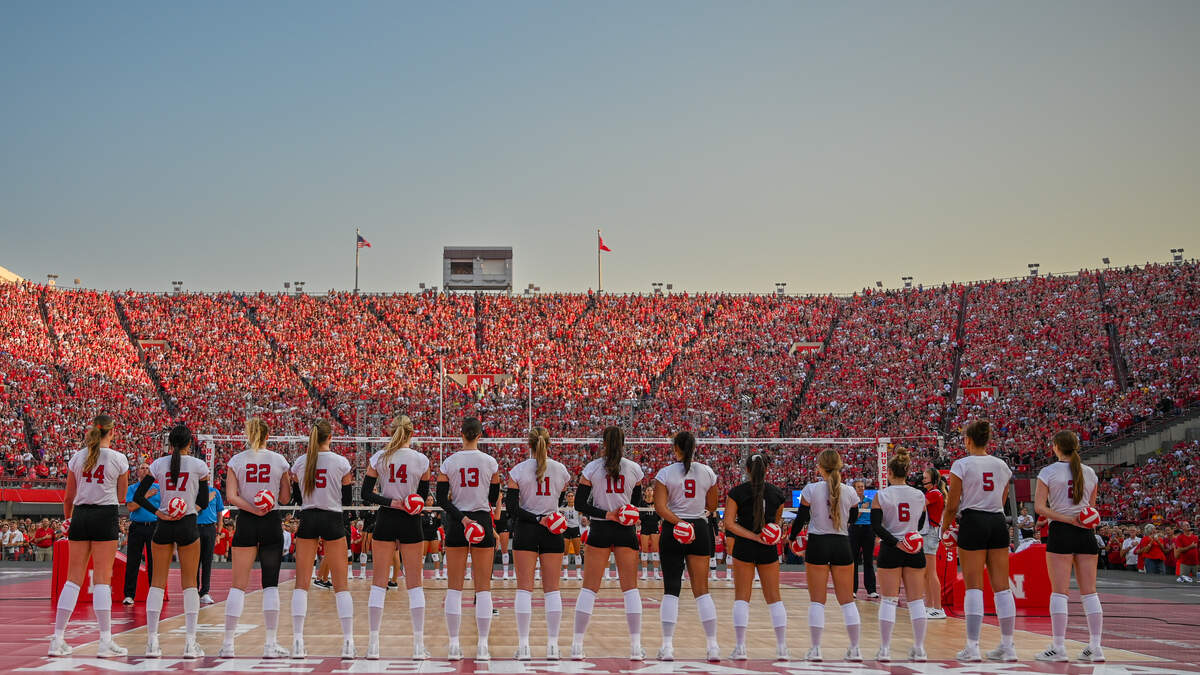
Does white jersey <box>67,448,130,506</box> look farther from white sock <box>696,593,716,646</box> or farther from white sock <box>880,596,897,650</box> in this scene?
white sock <box>880,596,897,650</box>

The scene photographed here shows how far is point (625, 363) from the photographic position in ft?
154

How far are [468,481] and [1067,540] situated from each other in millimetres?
5214

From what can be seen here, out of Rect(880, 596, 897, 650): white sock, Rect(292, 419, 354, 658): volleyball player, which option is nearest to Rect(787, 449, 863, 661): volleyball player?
Rect(880, 596, 897, 650): white sock

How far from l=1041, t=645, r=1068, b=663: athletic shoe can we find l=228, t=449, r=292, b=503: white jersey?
6.77 meters

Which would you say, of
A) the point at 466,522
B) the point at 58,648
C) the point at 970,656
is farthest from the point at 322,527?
the point at 970,656

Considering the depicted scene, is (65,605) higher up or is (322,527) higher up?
(322,527)

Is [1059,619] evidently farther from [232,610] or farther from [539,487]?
[232,610]

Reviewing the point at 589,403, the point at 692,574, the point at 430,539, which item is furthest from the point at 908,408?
the point at 692,574

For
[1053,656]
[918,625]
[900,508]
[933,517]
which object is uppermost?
[900,508]

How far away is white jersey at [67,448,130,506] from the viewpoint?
8.87 m

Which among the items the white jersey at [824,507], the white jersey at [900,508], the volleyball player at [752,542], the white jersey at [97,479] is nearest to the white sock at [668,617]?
the volleyball player at [752,542]

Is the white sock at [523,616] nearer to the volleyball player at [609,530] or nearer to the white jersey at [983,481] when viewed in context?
the volleyball player at [609,530]

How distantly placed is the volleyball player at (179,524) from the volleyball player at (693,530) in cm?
399

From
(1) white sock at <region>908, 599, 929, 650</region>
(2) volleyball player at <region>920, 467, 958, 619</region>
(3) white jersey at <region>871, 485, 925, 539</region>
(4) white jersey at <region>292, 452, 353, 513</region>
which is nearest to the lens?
(4) white jersey at <region>292, 452, 353, 513</region>
